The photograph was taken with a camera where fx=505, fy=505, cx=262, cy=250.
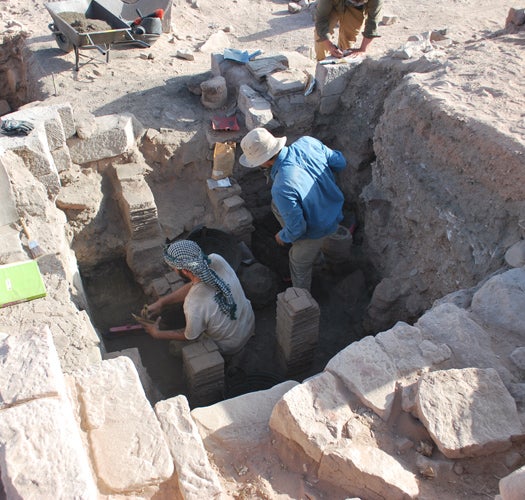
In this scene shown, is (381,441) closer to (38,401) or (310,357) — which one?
(38,401)

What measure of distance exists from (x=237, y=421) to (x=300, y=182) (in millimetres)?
2374

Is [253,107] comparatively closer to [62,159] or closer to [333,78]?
[333,78]

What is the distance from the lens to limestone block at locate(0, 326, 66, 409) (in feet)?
8.21

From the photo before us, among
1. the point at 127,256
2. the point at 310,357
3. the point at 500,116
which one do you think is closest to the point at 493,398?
the point at 310,357

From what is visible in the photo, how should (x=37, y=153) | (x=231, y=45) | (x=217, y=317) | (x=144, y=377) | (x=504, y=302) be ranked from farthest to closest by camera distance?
(x=231, y=45) < (x=37, y=153) < (x=217, y=317) < (x=144, y=377) < (x=504, y=302)

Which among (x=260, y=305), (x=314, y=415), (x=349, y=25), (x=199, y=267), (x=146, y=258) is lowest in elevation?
(x=260, y=305)

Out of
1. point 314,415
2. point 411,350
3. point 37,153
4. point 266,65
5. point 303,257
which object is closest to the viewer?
point 314,415

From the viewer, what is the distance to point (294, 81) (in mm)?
6465

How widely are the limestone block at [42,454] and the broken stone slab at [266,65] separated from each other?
5268mm

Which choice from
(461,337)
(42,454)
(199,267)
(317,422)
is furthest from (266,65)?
(42,454)

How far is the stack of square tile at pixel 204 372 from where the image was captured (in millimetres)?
4203

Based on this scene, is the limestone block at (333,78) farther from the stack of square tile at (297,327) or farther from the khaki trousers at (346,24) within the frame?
the stack of square tile at (297,327)

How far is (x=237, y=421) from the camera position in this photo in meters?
3.01

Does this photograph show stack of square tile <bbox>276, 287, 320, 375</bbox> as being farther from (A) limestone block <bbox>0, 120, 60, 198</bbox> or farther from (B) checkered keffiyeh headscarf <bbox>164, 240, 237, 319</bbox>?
(A) limestone block <bbox>0, 120, 60, 198</bbox>
